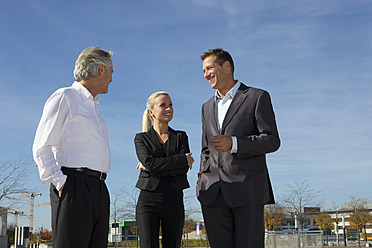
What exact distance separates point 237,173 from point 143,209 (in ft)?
4.70

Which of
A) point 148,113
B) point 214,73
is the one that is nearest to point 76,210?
point 214,73

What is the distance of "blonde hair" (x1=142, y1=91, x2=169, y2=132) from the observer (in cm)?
498

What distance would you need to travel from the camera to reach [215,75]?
3.91 meters

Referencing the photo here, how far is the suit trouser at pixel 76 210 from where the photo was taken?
3227mm

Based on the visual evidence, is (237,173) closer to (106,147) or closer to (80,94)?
(106,147)

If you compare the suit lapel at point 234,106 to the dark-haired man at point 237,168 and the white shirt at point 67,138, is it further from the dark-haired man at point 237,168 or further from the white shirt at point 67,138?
the white shirt at point 67,138

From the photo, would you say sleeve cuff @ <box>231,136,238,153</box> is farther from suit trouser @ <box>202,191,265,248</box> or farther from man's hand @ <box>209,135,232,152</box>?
suit trouser @ <box>202,191,265,248</box>

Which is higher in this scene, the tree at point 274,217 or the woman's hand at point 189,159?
the woman's hand at point 189,159

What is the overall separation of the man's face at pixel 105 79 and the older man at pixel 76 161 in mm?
87

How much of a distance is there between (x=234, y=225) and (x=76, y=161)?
1496mm

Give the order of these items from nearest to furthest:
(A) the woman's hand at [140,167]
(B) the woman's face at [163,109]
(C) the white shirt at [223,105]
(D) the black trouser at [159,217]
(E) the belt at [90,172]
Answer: (E) the belt at [90,172] < (C) the white shirt at [223,105] < (D) the black trouser at [159,217] < (A) the woman's hand at [140,167] < (B) the woman's face at [163,109]

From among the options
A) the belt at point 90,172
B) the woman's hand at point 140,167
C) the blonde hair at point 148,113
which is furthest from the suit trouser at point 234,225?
the blonde hair at point 148,113

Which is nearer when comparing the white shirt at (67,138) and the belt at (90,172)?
the white shirt at (67,138)

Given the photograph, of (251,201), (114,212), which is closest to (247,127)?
(251,201)
